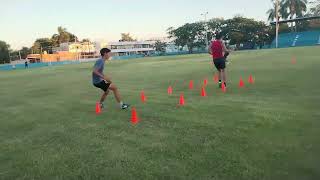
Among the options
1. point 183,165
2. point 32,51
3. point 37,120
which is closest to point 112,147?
point 183,165

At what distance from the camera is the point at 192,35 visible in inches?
4466

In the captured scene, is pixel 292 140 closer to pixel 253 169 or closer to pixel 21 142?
pixel 253 169

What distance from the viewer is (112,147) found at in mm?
6602

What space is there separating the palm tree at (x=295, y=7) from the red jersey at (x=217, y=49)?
98725 millimetres

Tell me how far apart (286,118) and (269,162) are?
277 cm

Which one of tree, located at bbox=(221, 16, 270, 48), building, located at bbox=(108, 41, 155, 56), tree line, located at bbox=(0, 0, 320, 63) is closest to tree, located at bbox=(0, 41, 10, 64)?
tree line, located at bbox=(0, 0, 320, 63)

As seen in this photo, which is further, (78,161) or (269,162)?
(78,161)

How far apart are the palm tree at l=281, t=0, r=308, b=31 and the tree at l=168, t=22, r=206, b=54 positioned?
22.8 m

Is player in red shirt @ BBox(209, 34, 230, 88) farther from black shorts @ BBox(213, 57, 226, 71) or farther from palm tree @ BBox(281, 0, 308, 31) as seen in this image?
palm tree @ BBox(281, 0, 308, 31)

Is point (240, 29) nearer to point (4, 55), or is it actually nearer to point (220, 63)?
point (4, 55)

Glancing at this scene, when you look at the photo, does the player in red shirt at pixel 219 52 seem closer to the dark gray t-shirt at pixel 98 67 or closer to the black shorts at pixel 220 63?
the black shorts at pixel 220 63

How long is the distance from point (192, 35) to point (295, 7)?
28790 millimetres

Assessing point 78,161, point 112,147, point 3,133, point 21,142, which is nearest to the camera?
point 78,161

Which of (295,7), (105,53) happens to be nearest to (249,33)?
(295,7)
